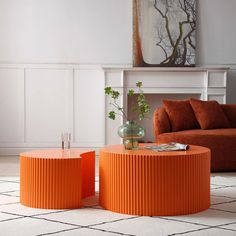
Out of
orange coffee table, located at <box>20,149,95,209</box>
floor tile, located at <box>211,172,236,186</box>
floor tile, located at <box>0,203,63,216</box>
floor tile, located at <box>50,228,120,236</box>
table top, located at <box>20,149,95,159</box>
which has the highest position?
table top, located at <box>20,149,95,159</box>

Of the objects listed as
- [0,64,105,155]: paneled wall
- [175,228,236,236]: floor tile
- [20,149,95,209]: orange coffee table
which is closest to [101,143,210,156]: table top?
[20,149,95,209]: orange coffee table

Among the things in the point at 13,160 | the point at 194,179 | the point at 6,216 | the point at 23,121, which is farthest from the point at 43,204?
the point at 23,121

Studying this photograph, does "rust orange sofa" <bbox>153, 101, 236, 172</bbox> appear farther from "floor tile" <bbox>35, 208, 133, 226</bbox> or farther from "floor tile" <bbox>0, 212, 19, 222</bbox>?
"floor tile" <bbox>0, 212, 19, 222</bbox>

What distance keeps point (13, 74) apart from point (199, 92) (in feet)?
8.06

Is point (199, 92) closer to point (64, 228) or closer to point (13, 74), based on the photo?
point (13, 74)

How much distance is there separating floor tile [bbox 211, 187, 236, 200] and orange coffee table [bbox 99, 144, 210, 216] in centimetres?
73

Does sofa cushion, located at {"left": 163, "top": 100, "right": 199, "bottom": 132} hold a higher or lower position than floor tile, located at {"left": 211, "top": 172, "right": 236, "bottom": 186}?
higher

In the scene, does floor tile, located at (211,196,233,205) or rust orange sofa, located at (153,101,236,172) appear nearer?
floor tile, located at (211,196,233,205)

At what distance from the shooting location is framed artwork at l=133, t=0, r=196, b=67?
23.7 feet

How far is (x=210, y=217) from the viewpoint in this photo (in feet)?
11.3

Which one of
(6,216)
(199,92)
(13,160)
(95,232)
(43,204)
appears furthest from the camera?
(199,92)

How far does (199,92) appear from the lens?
23.5ft

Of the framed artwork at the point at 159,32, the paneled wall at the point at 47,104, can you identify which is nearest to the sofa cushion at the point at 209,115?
the framed artwork at the point at 159,32

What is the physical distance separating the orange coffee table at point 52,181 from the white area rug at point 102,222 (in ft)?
0.26
